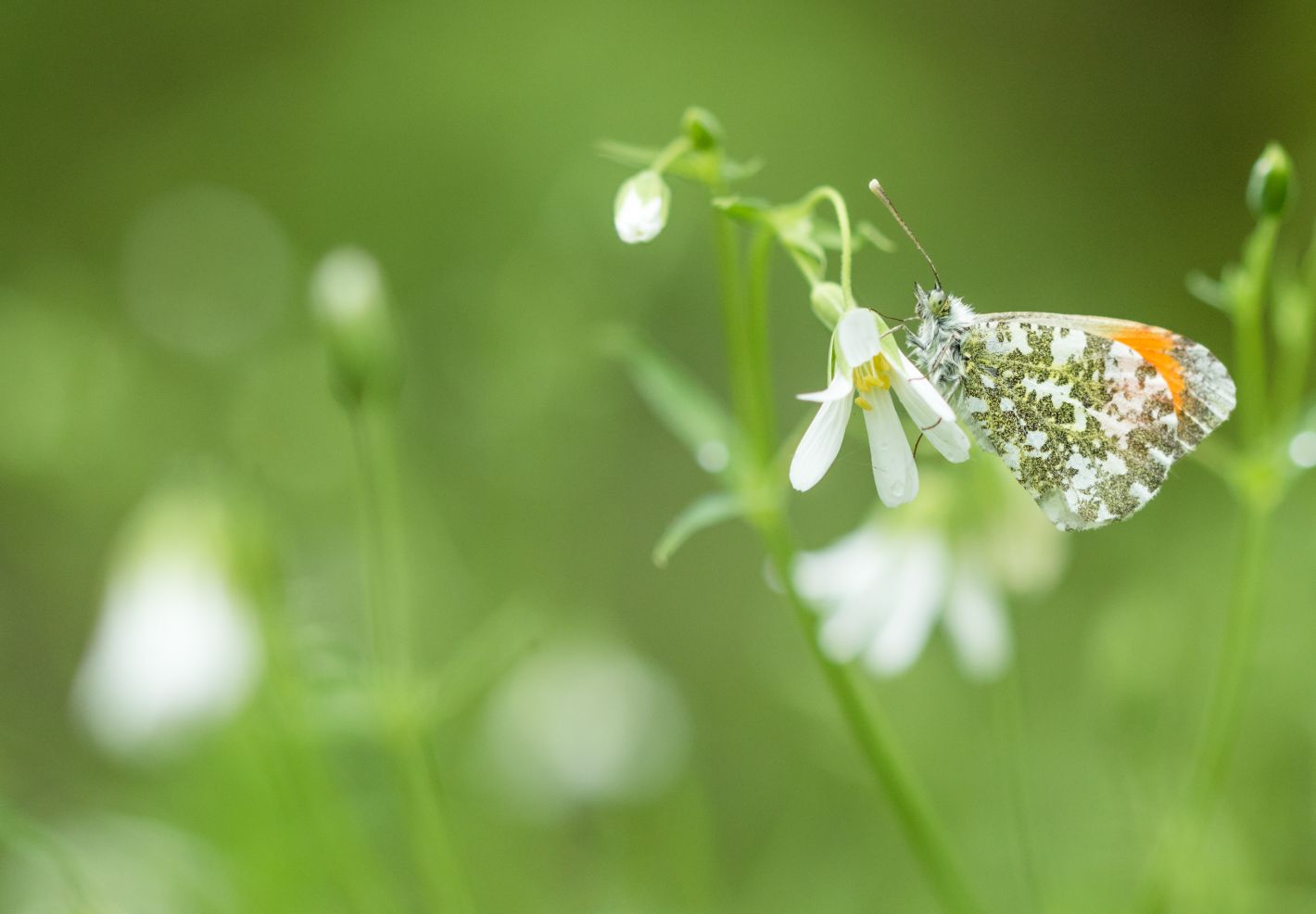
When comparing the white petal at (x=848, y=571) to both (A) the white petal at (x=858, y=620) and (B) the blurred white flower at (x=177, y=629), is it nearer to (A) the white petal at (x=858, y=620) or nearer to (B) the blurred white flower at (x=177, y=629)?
(A) the white petal at (x=858, y=620)

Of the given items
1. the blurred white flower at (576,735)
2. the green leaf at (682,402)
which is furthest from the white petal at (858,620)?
the blurred white flower at (576,735)

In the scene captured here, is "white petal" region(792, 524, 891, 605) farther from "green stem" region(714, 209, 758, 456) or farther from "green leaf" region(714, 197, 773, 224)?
"green leaf" region(714, 197, 773, 224)

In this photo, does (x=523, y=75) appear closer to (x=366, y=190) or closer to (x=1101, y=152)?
(x=366, y=190)

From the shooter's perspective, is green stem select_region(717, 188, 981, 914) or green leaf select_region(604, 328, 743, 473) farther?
green leaf select_region(604, 328, 743, 473)

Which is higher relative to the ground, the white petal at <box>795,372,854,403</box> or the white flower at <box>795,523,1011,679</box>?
the white flower at <box>795,523,1011,679</box>

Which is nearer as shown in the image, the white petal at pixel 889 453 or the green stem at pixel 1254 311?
the white petal at pixel 889 453

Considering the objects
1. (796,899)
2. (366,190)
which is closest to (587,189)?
(796,899)

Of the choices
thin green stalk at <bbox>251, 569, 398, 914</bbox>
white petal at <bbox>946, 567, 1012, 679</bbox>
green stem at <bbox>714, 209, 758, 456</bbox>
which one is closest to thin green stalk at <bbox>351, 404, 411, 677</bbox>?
thin green stalk at <bbox>251, 569, 398, 914</bbox>

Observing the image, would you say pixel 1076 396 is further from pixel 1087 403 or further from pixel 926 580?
pixel 926 580

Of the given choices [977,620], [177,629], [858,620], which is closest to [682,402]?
[858,620]
